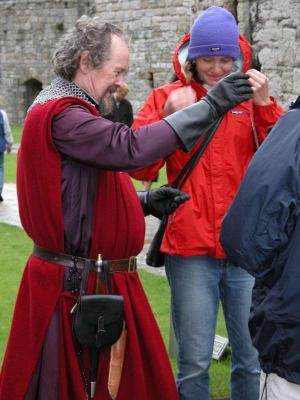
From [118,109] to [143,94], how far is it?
918cm

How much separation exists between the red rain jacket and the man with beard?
0.47 metres

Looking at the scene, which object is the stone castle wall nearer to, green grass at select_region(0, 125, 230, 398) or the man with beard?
green grass at select_region(0, 125, 230, 398)

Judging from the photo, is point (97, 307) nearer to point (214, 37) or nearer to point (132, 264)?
point (132, 264)

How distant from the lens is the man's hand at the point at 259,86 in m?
3.19

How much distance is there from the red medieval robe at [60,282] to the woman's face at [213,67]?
731 millimetres

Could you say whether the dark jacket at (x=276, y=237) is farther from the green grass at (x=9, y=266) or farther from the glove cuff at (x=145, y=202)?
the green grass at (x=9, y=266)

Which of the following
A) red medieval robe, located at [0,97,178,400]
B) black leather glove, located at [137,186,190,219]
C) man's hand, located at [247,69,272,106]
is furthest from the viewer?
black leather glove, located at [137,186,190,219]

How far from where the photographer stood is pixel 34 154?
120 inches

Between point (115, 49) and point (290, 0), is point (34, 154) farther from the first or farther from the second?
point (290, 0)

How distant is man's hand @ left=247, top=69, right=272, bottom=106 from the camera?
3188 mm

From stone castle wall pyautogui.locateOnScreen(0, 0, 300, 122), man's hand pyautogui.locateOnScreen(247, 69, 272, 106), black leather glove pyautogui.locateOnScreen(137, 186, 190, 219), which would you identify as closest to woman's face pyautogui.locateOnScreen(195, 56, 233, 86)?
man's hand pyautogui.locateOnScreen(247, 69, 272, 106)

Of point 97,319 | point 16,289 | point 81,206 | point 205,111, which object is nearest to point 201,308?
point 97,319

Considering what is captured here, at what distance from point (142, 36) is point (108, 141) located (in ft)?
57.1

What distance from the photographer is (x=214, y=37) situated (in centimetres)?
360
